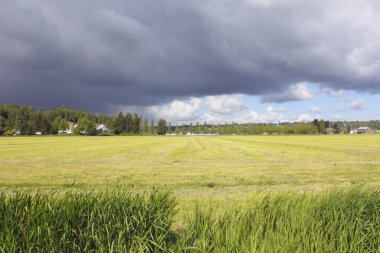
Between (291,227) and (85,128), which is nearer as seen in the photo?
(291,227)

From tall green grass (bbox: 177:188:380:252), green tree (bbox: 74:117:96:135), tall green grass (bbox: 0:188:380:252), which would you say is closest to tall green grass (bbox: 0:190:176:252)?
tall green grass (bbox: 0:188:380:252)

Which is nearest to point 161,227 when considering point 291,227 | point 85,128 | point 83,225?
point 83,225

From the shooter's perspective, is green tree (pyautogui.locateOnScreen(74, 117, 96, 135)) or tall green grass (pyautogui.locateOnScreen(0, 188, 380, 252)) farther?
green tree (pyautogui.locateOnScreen(74, 117, 96, 135))

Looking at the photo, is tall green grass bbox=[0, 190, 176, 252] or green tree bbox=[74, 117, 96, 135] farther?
green tree bbox=[74, 117, 96, 135]

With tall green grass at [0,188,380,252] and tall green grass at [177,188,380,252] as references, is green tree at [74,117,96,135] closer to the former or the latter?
tall green grass at [0,188,380,252]

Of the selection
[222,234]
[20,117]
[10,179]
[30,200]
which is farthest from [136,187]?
[20,117]

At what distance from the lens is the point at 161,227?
4.98 m

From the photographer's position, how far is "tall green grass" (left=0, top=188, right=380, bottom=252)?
14.2 ft

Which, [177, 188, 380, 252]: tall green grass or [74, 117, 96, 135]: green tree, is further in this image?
[74, 117, 96, 135]: green tree

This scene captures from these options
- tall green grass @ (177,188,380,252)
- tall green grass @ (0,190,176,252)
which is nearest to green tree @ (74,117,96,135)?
tall green grass @ (0,190,176,252)

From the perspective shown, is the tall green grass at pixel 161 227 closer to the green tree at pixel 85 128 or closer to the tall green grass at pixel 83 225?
the tall green grass at pixel 83 225

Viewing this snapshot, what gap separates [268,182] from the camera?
1541 centimetres

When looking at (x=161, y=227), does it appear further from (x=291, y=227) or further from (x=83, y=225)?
(x=291, y=227)

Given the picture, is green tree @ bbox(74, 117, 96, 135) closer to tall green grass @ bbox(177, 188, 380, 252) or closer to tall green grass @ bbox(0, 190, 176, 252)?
tall green grass @ bbox(0, 190, 176, 252)
